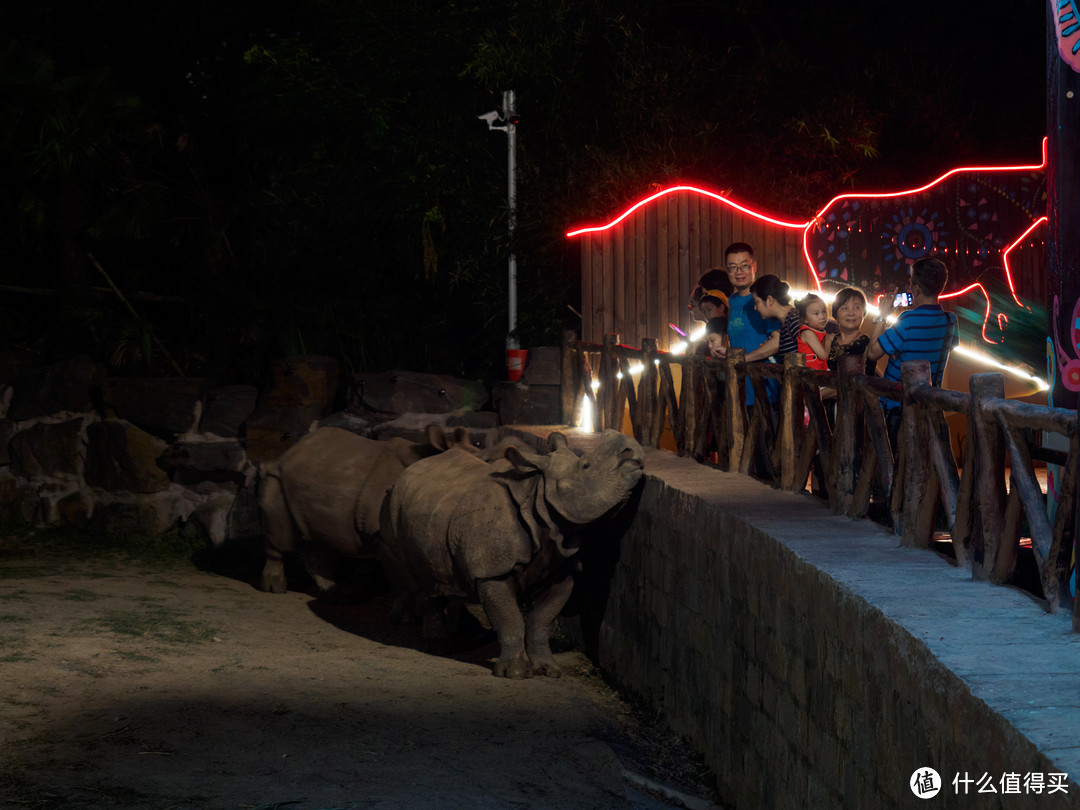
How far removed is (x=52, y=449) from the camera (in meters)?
11.2

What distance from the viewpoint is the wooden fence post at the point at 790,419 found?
20.4 feet

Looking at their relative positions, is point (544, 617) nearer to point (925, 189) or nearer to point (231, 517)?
point (231, 517)

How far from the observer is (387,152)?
43.0 ft

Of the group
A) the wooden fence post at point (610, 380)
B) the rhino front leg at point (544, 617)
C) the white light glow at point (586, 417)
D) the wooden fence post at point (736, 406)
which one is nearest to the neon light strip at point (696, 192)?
the wooden fence post at point (610, 380)

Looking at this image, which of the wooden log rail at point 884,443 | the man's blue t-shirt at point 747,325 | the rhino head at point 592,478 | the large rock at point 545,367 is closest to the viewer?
the wooden log rail at point 884,443

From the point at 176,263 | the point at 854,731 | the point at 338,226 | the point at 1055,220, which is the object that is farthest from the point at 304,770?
the point at 176,263

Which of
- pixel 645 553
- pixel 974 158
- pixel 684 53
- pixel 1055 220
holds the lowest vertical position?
pixel 645 553

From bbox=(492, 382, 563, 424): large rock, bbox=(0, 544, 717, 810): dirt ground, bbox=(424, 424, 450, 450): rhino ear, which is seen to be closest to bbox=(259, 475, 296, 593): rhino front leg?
bbox=(0, 544, 717, 810): dirt ground

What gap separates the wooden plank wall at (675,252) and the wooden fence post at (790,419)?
3.66 metres

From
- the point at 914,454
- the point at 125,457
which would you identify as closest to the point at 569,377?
the point at 125,457

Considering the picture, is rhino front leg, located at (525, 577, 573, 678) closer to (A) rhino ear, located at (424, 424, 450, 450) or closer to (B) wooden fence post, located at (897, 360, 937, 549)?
(A) rhino ear, located at (424, 424, 450, 450)

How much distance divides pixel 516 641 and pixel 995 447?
3.47 m

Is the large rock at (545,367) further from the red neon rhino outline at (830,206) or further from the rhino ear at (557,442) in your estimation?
the rhino ear at (557,442)

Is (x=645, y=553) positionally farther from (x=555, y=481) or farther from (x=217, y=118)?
(x=217, y=118)
